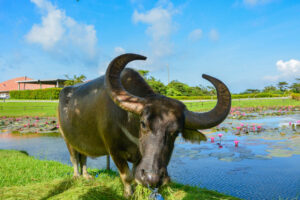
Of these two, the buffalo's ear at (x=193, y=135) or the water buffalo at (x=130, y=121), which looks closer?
the water buffalo at (x=130, y=121)

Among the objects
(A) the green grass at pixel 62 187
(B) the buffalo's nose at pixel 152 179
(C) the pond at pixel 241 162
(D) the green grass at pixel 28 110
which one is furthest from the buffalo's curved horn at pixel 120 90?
(D) the green grass at pixel 28 110

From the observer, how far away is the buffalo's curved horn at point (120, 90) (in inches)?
98.3

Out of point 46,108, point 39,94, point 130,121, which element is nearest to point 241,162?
point 130,121

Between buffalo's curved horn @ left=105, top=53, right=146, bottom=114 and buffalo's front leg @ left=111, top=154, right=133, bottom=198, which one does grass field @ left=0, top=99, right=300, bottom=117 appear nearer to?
buffalo's front leg @ left=111, top=154, right=133, bottom=198

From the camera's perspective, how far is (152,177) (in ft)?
6.54

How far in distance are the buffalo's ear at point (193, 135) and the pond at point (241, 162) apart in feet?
2.40

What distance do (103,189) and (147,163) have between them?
183 cm

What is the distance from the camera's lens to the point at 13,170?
504 cm

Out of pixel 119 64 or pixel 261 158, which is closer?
pixel 119 64

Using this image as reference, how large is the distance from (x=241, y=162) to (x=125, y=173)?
344cm

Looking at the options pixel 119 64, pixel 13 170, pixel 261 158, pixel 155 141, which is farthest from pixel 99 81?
A: pixel 261 158

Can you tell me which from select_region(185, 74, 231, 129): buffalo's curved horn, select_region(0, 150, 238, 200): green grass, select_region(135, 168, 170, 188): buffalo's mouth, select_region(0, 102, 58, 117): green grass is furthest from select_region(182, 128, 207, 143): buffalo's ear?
select_region(0, 102, 58, 117): green grass

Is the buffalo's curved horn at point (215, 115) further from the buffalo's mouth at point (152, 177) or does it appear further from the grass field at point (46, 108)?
the grass field at point (46, 108)

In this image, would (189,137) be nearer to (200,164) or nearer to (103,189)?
(103,189)
